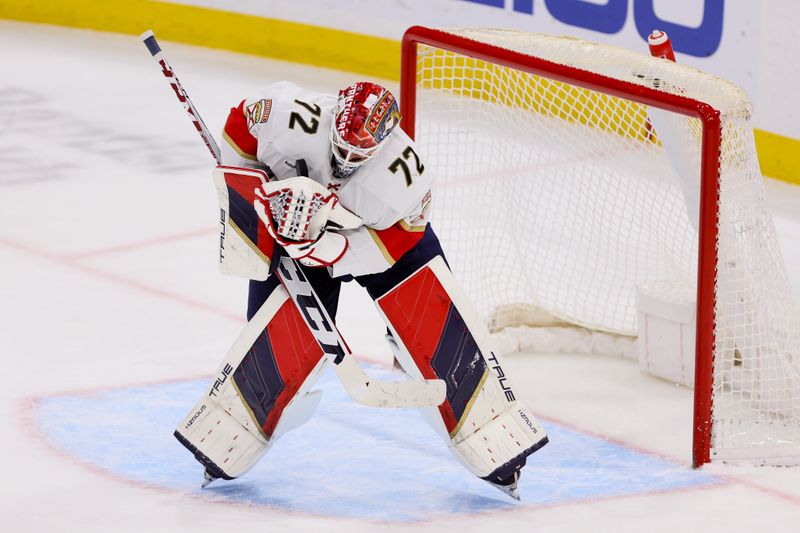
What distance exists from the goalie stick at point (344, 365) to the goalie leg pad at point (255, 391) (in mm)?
70

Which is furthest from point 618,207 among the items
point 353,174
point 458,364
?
point 353,174

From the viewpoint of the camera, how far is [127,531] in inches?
138

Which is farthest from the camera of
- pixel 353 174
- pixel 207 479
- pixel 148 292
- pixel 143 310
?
pixel 148 292

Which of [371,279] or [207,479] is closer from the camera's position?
[371,279]

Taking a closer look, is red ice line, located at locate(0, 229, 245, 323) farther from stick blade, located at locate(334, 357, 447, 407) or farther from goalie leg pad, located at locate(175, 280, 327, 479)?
stick blade, located at locate(334, 357, 447, 407)

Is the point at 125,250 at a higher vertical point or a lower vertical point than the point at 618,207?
lower

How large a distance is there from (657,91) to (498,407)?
2.64ft

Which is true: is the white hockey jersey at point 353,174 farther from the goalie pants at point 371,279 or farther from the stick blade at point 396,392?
the stick blade at point 396,392

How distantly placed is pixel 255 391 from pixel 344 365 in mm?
248

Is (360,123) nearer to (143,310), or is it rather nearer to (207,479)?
(207,479)

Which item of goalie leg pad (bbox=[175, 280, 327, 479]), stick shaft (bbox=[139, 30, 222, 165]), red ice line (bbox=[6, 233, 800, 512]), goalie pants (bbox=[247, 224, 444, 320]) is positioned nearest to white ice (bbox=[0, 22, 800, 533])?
red ice line (bbox=[6, 233, 800, 512])

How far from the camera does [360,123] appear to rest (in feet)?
10.9

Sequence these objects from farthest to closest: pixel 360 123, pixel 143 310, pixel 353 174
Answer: pixel 143 310, pixel 353 174, pixel 360 123

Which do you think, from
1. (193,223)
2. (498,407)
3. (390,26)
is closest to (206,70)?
(390,26)
